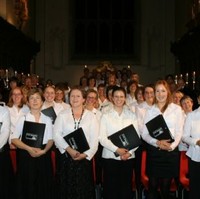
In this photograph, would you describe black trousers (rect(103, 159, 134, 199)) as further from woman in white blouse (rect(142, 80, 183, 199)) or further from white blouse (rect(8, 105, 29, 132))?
white blouse (rect(8, 105, 29, 132))

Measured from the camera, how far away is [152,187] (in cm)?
649

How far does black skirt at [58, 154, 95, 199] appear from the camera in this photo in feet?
20.8

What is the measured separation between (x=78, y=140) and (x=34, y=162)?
0.63 metres

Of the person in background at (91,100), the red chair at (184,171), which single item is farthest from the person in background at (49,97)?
the red chair at (184,171)

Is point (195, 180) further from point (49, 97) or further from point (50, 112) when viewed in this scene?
point (49, 97)

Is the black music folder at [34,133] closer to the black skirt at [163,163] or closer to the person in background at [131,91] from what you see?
the black skirt at [163,163]

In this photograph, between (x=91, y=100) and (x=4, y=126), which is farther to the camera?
(x=91, y=100)

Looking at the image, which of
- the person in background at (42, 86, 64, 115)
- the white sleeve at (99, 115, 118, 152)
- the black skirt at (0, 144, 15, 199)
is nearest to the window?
the person in background at (42, 86, 64, 115)

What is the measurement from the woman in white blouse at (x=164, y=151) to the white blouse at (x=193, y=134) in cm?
17

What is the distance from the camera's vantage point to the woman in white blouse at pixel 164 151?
6406mm

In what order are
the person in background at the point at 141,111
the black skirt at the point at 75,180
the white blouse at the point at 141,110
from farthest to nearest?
the white blouse at the point at 141,110 < the person in background at the point at 141,111 < the black skirt at the point at 75,180

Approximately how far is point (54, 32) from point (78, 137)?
1661cm

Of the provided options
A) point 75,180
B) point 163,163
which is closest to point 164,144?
point 163,163

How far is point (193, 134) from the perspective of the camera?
629cm
